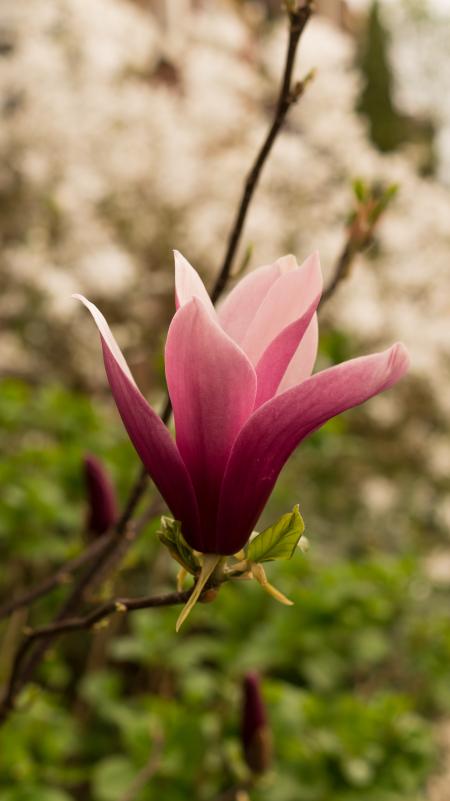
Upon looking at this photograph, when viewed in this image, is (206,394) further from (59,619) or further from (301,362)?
(59,619)

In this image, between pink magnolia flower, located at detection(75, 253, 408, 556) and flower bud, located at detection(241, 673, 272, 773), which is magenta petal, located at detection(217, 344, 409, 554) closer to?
pink magnolia flower, located at detection(75, 253, 408, 556)

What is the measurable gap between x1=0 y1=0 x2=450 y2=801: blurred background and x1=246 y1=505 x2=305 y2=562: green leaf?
110cm

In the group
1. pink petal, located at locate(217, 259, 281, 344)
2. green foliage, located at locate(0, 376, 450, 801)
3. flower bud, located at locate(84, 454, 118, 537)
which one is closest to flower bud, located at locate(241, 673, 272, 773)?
green foliage, located at locate(0, 376, 450, 801)

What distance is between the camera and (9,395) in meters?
1.91

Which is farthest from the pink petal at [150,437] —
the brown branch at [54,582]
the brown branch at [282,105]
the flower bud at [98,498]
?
the flower bud at [98,498]

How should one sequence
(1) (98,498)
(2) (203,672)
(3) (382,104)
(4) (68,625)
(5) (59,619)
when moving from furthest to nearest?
(3) (382,104)
(2) (203,672)
(1) (98,498)
(5) (59,619)
(4) (68,625)

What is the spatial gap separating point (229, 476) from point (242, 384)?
5 cm

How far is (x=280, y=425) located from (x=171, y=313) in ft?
17.1

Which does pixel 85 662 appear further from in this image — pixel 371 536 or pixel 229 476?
pixel 371 536

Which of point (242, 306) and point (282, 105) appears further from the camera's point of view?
point (282, 105)

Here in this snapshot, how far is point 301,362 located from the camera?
1.27ft

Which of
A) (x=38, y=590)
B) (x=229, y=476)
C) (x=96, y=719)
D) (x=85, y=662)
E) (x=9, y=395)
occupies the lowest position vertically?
(x=85, y=662)

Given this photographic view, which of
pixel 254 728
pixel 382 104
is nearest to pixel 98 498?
pixel 254 728

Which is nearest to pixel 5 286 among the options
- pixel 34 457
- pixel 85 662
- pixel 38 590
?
pixel 85 662
